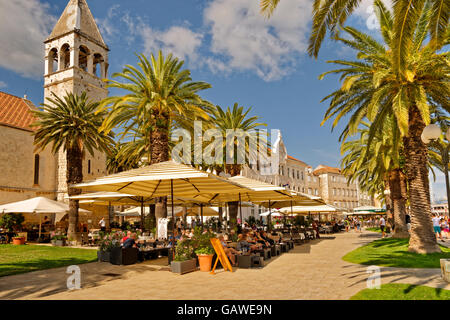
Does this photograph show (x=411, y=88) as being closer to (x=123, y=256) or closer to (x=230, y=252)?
(x=230, y=252)

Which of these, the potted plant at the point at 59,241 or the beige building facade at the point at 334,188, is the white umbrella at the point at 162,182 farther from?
the beige building facade at the point at 334,188

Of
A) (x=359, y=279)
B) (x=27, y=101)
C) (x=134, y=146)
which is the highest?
(x=27, y=101)

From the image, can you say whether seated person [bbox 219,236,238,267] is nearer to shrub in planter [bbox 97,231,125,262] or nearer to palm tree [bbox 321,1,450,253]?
shrub in planter [bbox 97,231,125,262]

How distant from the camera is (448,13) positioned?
23.2ft

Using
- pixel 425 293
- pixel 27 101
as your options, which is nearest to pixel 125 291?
pixel 425 293

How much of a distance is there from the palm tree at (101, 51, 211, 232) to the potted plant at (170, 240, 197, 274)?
279 inches

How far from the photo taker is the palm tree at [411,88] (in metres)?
13.2

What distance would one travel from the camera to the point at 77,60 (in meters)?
40.8

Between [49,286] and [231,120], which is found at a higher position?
[231,120]

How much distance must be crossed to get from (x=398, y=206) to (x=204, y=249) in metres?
17.6

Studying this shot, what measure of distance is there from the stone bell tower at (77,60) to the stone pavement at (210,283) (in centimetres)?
3215

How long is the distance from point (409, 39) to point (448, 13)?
883mm

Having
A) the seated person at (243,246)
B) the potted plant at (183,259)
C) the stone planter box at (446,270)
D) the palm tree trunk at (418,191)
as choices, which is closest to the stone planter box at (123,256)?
the potted plant at (183,259)

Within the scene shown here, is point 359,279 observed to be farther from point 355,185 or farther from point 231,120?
point 355,185
